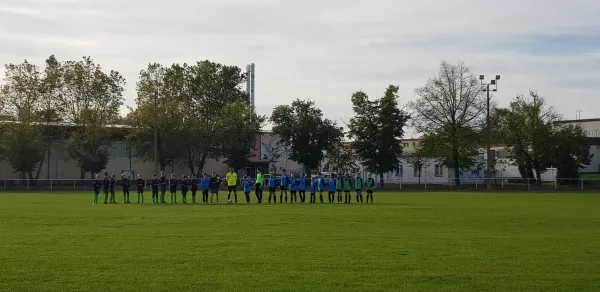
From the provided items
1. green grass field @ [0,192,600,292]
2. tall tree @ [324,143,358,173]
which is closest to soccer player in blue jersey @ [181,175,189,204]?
green grass field @ [0,192,600,292]

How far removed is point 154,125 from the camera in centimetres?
6981

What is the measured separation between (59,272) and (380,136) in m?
63.3

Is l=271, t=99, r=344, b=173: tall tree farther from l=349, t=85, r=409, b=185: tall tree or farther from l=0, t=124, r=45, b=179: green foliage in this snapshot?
l=0, t=124, r=45, b=179: green foliage

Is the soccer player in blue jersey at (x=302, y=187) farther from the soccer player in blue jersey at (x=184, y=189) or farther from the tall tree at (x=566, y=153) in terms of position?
the tall tree at (x=566, y=153)

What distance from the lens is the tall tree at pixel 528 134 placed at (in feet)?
233

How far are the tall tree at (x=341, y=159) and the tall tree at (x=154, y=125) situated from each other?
1831 centimetres

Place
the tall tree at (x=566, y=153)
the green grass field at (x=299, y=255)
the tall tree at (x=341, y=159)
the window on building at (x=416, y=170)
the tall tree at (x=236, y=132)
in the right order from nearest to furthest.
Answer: the green grass field at (x=299, y=255) < the tall tree at (x=566, y=153) < the tall tree at (x=236, y=132) < the window on building at (x=416, y=170) < the tall tree at (x=341, y=159)

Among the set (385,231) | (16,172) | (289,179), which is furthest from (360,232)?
(16,172)

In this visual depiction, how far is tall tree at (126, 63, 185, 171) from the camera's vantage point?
236ft

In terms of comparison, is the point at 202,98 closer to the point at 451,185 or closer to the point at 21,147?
the point at 21,147

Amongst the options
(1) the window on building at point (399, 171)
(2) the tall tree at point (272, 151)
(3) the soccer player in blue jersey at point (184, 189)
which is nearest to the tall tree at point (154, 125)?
(2) the tall tree at point (272, 151)

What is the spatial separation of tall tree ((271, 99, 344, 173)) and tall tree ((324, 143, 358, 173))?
9.67ft

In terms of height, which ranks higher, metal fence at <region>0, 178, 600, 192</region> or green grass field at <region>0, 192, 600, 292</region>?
metal fence at <region>0, 178, 600, 192</region>

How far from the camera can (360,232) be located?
1936 centimetres
